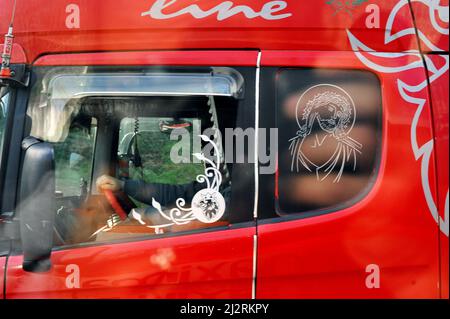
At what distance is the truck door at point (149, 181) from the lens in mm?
2584

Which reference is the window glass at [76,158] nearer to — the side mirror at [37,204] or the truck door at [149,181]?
the truck door at [149,181]

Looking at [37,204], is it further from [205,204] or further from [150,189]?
[205,204]

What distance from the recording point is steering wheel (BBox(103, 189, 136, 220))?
276 cm

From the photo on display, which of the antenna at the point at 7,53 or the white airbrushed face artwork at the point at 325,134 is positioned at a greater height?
the antenna at the point at 7,53

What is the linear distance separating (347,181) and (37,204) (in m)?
1.42

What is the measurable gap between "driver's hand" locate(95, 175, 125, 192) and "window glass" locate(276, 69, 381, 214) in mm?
807

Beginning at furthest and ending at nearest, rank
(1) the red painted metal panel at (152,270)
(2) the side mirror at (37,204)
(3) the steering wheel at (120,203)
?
1. (3) the steering wheel at (120,203)
2. (1) the red painted metal panel at (152,270)
3. (2) the side mirror at (37,204)

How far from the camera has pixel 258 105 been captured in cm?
267

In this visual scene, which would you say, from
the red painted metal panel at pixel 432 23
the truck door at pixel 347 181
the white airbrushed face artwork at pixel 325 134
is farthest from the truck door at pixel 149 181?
the red painted metal panel at pixel 432 23

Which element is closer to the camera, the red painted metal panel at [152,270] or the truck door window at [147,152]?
the red painted metal panel at [152,270]

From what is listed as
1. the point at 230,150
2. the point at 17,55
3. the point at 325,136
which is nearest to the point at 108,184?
the point at 230,150

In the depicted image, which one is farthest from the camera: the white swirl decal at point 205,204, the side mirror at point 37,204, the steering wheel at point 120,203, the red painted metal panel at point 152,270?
the steering wheel at point 120,203

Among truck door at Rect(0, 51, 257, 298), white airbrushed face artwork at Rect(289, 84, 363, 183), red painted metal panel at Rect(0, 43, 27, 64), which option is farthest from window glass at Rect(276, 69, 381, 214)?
red painted metal panel at Rect(0, 43, 27, 64)

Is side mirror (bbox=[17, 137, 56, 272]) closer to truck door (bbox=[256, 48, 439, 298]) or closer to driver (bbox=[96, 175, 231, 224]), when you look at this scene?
driver (bbox=[96, 175, 231, 224])
